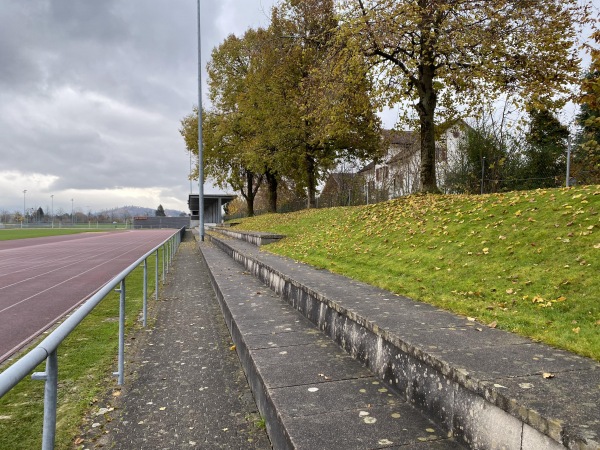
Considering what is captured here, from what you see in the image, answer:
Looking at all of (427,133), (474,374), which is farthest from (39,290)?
(427,133)

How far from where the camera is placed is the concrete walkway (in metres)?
3.03

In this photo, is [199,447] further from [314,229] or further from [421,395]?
[314,229]

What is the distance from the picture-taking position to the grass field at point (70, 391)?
313 cm

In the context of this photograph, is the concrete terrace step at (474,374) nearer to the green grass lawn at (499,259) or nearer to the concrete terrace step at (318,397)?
the concrete terrace step at (318,397)

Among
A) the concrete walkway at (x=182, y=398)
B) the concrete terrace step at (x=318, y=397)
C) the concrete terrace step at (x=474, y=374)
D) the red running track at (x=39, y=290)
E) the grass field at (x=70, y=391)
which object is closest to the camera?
the concrete terrace step at (x=474, y=374)

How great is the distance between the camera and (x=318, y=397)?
2.99m

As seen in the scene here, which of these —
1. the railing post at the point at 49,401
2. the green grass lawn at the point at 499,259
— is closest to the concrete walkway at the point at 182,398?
the railing post at the point at 49,401

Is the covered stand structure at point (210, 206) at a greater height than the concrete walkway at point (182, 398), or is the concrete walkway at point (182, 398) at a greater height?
the covered stand structure at point (210, 206)

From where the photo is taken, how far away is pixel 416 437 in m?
2.42

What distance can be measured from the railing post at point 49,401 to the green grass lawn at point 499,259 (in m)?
3.23

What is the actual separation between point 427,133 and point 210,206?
189ft

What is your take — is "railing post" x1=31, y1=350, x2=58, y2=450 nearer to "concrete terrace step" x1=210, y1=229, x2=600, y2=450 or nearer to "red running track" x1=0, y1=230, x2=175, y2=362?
"concrete terrace step" x1=210, y1=229, x2=600, y2=450

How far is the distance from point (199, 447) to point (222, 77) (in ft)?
113

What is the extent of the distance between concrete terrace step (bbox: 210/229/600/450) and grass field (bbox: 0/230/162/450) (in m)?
2.23
